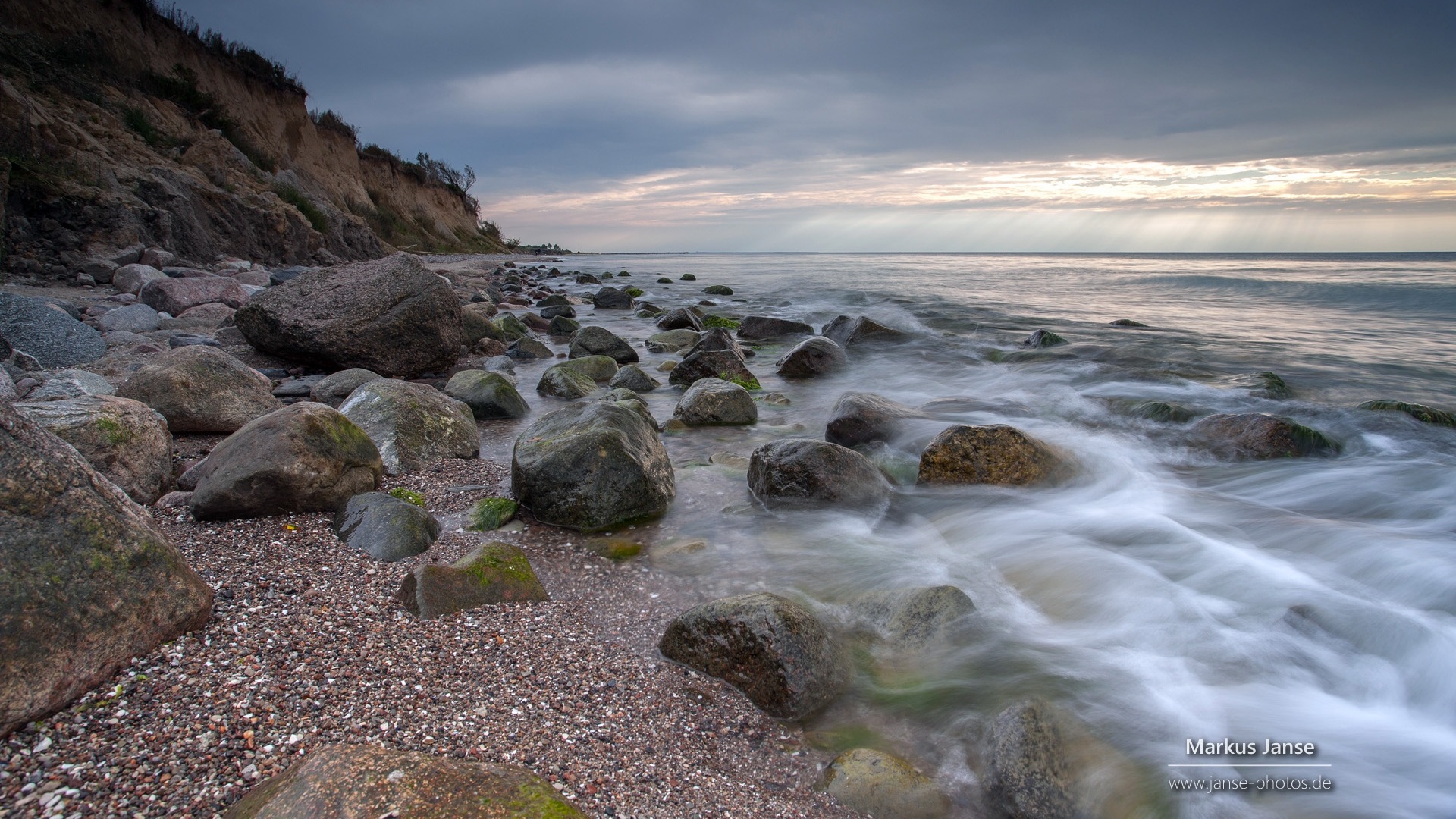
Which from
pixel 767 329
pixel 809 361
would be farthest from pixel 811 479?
pixel 767 329

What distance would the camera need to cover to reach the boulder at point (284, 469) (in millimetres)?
3535

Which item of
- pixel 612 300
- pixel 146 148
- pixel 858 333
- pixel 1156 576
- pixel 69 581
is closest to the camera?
pixel 69 581

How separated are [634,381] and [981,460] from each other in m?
4.34

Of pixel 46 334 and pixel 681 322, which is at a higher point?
pixel 46 334

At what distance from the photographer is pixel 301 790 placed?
5.50ft

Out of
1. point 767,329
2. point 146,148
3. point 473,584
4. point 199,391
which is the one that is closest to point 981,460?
point 473,584

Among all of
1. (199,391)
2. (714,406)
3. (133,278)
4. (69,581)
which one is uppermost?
(133,278)

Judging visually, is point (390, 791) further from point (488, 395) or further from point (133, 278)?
point (133, 278)

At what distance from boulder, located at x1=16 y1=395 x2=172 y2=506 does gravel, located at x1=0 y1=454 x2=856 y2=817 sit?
52 cm

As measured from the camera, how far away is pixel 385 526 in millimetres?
3590

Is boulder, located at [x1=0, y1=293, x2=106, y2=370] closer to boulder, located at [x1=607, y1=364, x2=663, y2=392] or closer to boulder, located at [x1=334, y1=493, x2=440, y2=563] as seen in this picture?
boulder, located at [x1=334, y1=493, x2=440, y2=563]

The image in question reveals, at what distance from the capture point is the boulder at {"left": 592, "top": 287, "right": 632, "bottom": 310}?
18.8 metres

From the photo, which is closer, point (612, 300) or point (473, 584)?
point (473, 584)

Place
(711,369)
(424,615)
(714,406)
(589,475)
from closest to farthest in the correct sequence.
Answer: (424,615)
(589,475)
(714,406)
(711,369)
